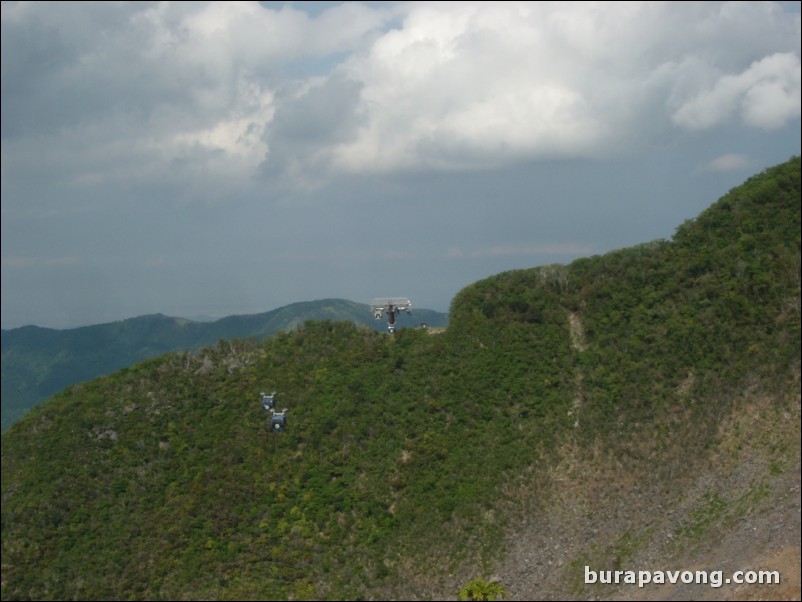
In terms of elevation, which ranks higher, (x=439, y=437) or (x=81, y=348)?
(x=81, y=348)

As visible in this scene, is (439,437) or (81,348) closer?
(439,437)

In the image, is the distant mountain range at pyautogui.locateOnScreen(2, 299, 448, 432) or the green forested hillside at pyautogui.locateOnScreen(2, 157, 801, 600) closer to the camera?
the green forested hillside at pyautogui.locateOnScreen(2, 157, 801, 600)

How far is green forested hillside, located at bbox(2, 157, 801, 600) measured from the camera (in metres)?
35.2

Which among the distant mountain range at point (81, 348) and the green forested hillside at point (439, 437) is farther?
the distant mountain range at point (81, 348)

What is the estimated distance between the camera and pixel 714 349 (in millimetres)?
39250

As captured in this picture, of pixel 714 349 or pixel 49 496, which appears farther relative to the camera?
pixel 49 496

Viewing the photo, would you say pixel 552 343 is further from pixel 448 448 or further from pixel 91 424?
pixel 91 424

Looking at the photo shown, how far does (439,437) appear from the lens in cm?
4284

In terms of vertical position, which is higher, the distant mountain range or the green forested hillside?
the distant mountain range

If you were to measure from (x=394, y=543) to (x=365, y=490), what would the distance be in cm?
432

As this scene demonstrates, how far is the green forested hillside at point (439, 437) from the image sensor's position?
35.2 meters

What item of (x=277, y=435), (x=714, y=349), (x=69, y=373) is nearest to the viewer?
(x=714, y=349)

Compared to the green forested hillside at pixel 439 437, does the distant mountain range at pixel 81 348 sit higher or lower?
higher

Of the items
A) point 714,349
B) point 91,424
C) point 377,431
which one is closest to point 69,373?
point 91,424
